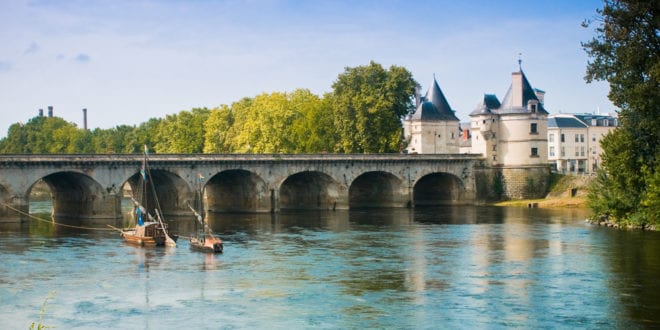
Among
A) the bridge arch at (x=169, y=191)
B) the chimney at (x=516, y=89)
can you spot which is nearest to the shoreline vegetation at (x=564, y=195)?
the chimney at (x=516, y=89)

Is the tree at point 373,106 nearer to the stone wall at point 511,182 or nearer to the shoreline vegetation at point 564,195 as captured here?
the stone wall at point 511,182

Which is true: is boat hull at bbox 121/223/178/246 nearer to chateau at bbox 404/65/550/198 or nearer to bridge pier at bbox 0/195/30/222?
bridge pier at bbox 0/195/30/222

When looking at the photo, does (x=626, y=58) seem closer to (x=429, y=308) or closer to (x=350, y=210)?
(x=429, y=308)

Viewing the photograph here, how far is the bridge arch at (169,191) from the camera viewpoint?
3706 inches

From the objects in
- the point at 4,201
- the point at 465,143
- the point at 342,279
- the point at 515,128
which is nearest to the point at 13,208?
the point at 4,201

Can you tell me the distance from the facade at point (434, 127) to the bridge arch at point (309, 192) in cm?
1455

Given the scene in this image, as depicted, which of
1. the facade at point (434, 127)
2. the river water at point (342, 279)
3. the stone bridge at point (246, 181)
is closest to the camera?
the river water at point (342, 279)

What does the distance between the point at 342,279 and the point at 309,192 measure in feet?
185

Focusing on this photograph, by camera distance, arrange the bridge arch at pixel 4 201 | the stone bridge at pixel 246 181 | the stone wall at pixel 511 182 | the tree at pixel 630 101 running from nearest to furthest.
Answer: the tree at pixel 630 101
the bridge arch at pixel 4 201
the stone bridge at pixel 246 181
the stone wall at pixel 511 182

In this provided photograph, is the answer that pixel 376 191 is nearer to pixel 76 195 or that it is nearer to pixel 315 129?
pixel 315 129

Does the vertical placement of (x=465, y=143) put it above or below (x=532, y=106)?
below

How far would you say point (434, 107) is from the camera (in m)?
117

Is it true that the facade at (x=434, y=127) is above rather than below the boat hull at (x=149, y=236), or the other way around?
above

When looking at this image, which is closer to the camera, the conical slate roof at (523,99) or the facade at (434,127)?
the conical slate roof at (523,99)
